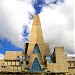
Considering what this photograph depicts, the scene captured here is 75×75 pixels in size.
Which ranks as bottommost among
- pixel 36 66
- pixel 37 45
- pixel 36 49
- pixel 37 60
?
pixel 36 66

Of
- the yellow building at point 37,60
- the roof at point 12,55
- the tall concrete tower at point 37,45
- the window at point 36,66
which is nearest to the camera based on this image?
the yellow building at point 37,60

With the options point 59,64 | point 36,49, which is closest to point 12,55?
point 36,49

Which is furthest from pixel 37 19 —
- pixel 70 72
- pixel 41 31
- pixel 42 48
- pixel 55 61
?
pixel 70 72

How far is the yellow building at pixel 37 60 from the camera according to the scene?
65.6 meters

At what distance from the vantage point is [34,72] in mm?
65062

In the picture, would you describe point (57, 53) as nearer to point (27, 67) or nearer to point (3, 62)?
point (27, 67)

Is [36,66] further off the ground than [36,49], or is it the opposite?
[36,49]

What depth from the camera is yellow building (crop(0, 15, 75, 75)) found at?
215 ft

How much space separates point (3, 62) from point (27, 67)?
8.80 meters

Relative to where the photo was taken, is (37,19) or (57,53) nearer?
(57,53)

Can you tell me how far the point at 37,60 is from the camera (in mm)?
67500

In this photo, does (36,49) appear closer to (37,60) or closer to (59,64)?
(37,60)

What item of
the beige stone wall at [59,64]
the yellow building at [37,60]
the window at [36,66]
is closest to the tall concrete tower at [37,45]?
the yellow building at [37,60]

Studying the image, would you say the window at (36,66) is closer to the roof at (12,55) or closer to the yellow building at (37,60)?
the yellow building at (37,60)
